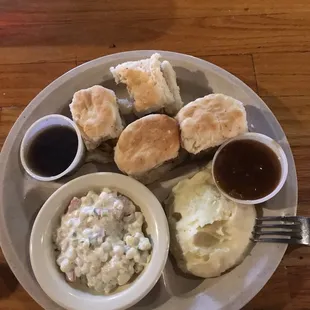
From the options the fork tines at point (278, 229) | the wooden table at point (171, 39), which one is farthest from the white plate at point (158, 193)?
the wooden table at point (171, 39)

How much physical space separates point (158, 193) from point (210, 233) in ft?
0.66

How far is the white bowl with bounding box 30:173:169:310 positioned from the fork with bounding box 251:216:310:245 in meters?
0.27

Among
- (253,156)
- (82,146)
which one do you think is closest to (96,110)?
(82,146)

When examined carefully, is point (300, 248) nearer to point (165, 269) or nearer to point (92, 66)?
point (165, 269)

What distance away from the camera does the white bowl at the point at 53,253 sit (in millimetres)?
1304

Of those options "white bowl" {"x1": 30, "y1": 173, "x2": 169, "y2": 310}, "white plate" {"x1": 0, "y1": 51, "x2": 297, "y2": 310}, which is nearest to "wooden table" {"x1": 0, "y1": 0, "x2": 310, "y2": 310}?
"white plate" {"x1": 0, "y1": 51, "x2": 297, "y2": 310}

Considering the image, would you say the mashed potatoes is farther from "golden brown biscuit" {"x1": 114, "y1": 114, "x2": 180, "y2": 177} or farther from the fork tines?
"golden brown biscuit" {"x1": 114, "y1": 114, "x2": 180, "y2": 177}

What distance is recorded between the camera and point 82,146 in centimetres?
143

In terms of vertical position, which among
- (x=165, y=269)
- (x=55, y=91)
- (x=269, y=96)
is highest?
(x=55, y=91)

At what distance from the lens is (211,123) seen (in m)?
1.38

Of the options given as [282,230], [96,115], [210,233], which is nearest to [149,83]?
[96,115]

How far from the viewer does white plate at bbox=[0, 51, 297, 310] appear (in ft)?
4.53

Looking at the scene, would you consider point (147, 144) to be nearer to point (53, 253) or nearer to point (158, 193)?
point (158, 193)

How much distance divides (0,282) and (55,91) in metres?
0.58
